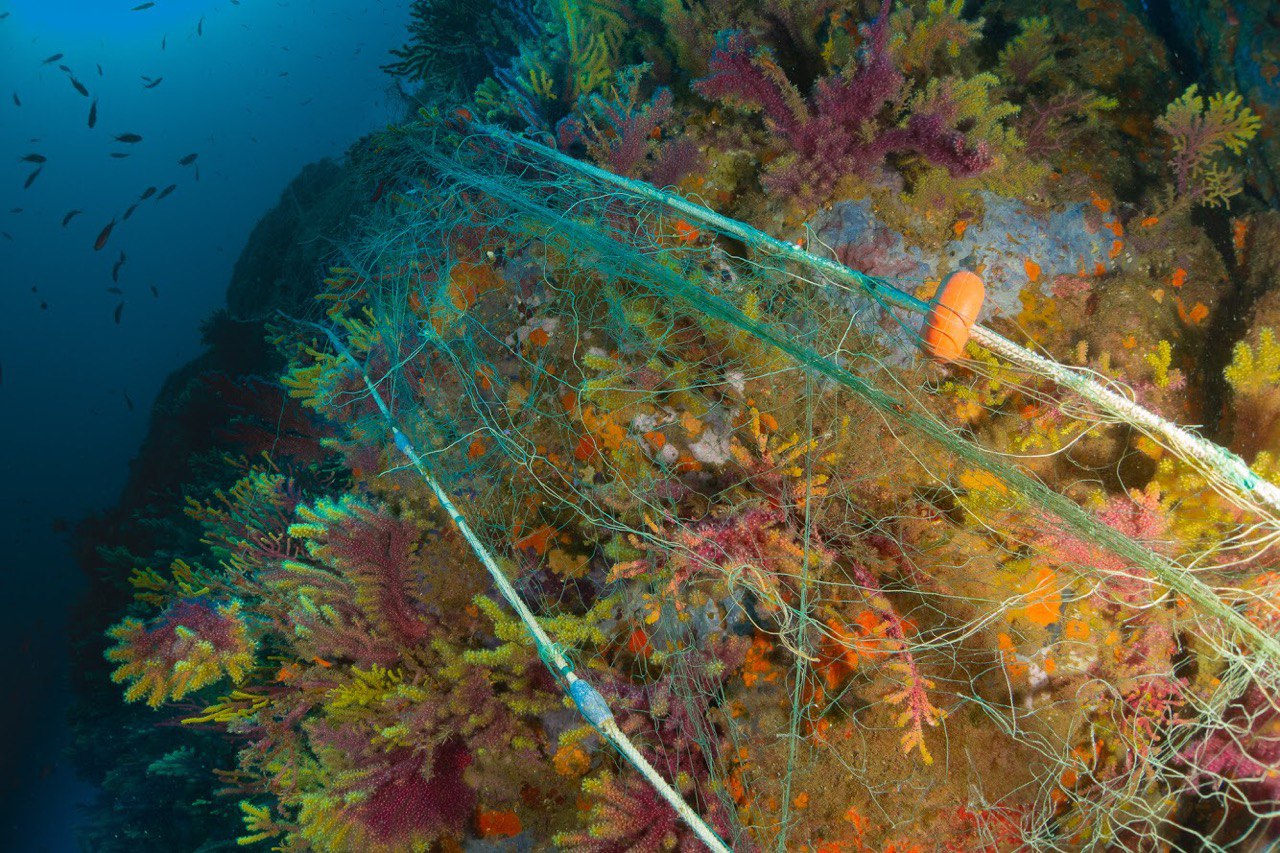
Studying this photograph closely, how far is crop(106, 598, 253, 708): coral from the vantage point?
2979 millimetres

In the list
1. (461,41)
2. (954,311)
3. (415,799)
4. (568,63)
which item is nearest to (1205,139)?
(954,311)

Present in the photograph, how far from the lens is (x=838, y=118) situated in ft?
11.4

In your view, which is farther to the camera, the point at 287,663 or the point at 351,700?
the point at 287,663

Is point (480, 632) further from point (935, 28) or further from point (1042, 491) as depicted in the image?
point (935, 28)

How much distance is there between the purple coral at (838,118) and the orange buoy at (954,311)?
168cm

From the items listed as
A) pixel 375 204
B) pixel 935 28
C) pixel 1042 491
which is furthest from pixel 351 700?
pixel 935 28

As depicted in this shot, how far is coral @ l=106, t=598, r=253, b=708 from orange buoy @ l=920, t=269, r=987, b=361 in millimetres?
3989

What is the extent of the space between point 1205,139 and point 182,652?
7.04 metres

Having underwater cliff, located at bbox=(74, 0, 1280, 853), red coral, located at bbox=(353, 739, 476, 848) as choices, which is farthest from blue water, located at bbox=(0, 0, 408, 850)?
red coral, located at bbox=(353, 739, 476, 848)

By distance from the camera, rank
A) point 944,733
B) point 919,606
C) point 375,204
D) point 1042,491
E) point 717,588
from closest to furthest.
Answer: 1. point 1042,491
2. point 944,733
3. point 919,606
4. point 717,588
5. point 375,204

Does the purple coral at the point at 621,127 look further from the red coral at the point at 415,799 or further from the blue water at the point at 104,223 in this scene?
the blue water at the point at 104,223

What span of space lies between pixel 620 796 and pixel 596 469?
1701 millimetres

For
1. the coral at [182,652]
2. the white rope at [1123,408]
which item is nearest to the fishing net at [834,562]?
the white rope at [1123,408]

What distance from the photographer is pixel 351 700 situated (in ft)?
9.95
